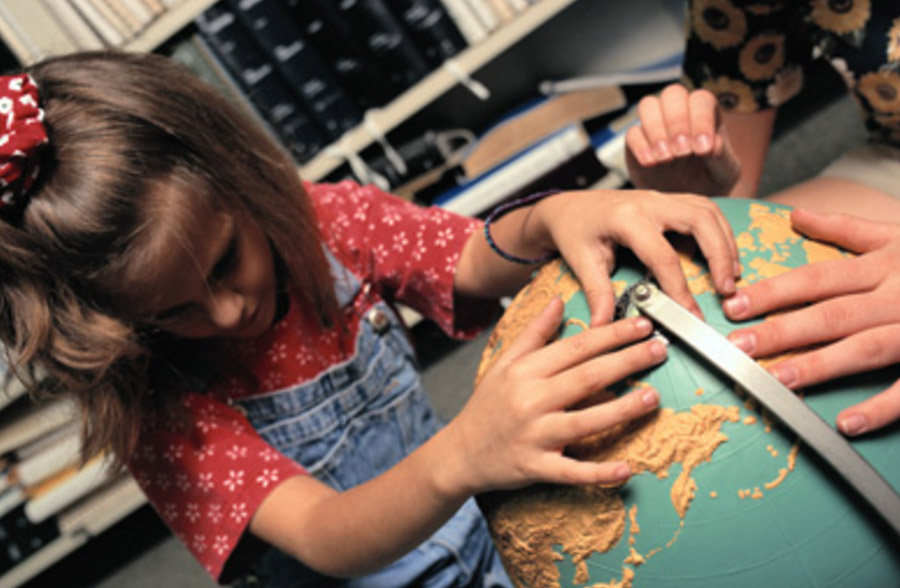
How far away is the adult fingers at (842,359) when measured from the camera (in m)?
0.60

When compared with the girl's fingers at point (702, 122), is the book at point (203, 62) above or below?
above

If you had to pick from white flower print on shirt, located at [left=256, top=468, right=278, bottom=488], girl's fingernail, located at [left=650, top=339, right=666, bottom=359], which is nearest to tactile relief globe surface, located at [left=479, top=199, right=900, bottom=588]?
girl's fingernail, located at [left=650, top=339, right=666, bottom=359]

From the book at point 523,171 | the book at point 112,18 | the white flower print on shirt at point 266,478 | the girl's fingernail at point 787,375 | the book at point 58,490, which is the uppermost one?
the book at point 112,18

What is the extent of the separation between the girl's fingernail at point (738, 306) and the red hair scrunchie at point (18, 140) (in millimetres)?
846

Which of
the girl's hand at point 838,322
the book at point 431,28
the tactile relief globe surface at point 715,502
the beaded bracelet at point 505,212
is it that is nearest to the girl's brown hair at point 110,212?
the beaded bracelet at point 505,212

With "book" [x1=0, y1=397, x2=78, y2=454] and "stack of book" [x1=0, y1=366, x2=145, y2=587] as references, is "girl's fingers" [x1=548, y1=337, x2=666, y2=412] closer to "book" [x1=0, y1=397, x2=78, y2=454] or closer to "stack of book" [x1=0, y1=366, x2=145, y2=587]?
"stack of book" [x1=0, y1=366, x2=145, y2=587]

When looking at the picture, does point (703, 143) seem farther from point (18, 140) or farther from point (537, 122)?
point (537, 122)

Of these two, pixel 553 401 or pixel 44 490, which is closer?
pixel 553 401

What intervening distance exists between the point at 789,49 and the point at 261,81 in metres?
1.29

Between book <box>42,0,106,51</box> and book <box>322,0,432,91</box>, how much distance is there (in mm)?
591

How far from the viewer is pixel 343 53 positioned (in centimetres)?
191

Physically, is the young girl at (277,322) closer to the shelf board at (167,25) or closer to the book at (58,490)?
the shelf board at (167,25)

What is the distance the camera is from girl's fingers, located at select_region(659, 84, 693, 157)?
87cm

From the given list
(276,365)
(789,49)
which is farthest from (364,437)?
(789,49)
